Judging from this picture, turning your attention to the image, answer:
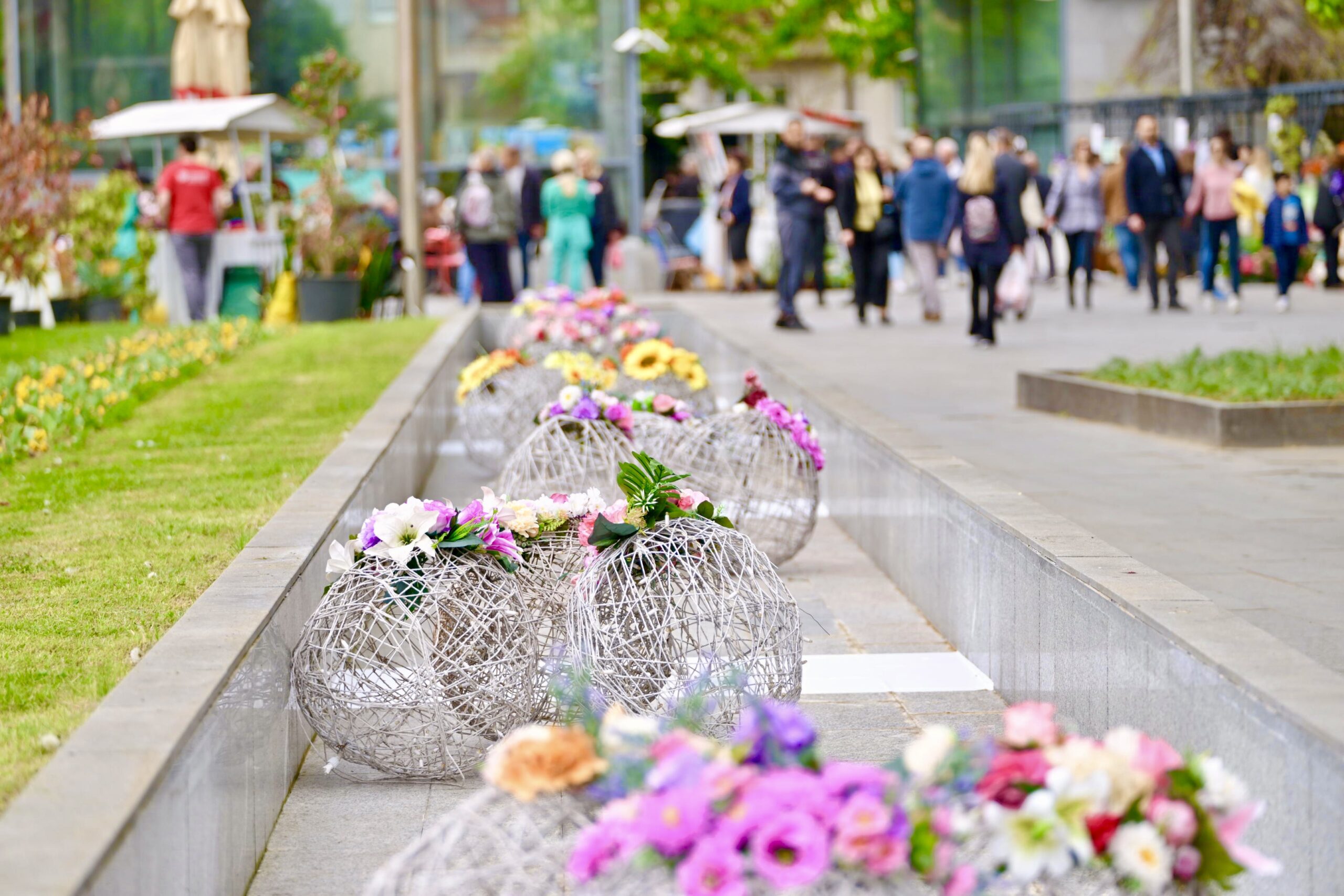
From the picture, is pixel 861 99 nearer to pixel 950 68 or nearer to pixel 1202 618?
pixel 950 68

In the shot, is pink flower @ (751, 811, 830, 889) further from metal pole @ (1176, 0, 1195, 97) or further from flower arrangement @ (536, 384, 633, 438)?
metal pole @ (1176, 0, 1195, 97)

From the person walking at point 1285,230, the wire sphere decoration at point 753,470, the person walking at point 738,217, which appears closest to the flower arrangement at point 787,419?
the wire sphere decoration at point 753,470

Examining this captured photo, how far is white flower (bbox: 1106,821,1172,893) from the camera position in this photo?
2.37 m

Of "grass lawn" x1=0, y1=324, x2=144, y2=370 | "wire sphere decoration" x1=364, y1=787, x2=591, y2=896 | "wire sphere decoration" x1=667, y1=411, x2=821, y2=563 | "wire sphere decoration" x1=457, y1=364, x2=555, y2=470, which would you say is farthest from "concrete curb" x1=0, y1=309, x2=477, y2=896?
"grass lawn" x1=0, y1=324, x2=144, y2=370

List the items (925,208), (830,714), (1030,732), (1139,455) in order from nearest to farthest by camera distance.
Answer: (1030,732), (830,714), (1139,455), (925,208)

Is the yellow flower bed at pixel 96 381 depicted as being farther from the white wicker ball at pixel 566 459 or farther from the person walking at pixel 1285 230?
the person walking at pixel 1285 230

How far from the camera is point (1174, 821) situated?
2398 mm

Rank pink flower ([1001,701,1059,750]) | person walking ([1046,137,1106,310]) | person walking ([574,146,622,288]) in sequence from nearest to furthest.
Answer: pink flower ([1001,701,1059,750]) < person walking ([1046,137,1106,310]) < person walking ([574,146,622,288])

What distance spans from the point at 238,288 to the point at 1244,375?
12.1 meters

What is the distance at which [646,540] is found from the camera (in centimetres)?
469

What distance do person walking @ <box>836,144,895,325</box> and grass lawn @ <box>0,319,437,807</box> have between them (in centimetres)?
859

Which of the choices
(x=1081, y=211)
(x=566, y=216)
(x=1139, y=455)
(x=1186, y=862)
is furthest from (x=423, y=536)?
(x=1081, y=211)

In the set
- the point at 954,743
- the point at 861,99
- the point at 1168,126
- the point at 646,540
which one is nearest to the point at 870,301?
the point at 1168,126

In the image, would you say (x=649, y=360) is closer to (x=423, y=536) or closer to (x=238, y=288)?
(x=423, y=536)
